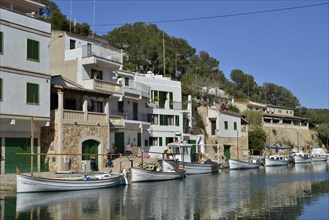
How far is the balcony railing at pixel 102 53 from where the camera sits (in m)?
38.7

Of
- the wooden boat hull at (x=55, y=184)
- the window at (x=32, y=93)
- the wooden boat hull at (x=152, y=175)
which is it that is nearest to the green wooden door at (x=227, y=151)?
the wooden boat hull at (x=152, y=175)

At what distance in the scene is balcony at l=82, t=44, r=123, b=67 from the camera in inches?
1512

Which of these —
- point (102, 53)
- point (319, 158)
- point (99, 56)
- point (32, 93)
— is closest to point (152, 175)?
point (32, 93)

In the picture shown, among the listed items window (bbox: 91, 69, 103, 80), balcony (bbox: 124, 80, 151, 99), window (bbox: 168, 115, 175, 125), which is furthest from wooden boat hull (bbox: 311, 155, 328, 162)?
window (bbox: 91, 69, 103, 80)

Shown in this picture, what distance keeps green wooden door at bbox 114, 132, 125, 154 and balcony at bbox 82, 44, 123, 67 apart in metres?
7.24

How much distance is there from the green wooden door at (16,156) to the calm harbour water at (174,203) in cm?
571

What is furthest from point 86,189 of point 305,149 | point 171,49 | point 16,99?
point 305,149

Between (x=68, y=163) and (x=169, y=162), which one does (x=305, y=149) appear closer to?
(x=169, y=162)

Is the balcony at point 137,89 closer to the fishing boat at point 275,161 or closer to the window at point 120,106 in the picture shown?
the window at point 120,106

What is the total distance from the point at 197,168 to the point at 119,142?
27.9ft

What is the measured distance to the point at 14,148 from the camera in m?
30.8

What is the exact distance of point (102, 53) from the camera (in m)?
40.0

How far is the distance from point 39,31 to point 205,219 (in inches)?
796

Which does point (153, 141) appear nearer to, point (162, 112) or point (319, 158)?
point (162, 112)
